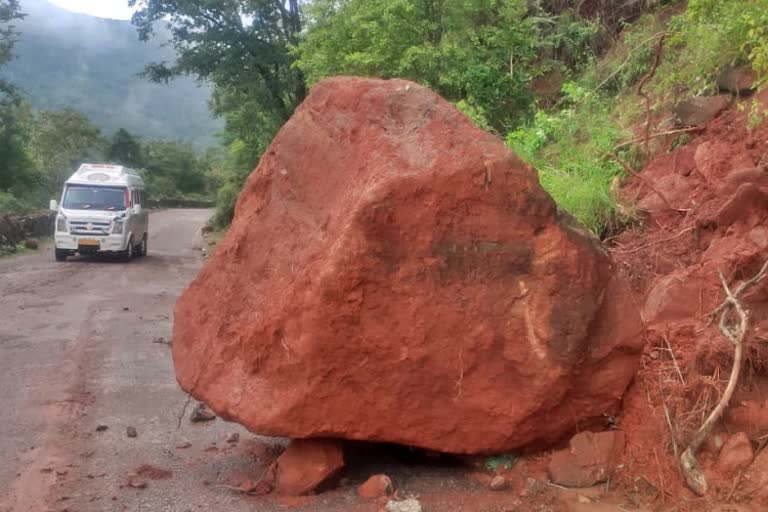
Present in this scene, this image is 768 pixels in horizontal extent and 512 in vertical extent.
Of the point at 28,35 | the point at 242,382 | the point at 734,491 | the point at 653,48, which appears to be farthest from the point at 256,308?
the point at 28,35

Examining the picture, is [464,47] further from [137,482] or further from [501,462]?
[137,482]

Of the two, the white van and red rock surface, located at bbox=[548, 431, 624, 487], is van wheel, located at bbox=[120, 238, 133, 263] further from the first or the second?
red rock surface, located at bbox=[548, 431, 624, 487]

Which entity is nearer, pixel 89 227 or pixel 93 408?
pixel 93 408

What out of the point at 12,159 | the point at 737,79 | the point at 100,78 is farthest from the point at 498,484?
the point at 100,78

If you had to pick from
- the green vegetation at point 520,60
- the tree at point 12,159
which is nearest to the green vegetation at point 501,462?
the green vegetation at point 520,60

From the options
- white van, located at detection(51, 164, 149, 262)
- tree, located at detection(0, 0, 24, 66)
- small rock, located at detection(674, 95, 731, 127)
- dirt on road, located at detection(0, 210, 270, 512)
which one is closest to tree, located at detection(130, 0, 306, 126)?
white van, located at detection(51, 164, 149, 262)

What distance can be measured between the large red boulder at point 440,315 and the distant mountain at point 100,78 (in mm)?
83799

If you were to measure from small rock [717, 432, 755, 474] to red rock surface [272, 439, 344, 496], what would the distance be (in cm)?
230

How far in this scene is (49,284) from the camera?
15.7m

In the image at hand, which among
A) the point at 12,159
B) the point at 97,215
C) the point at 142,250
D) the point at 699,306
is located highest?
the point at 699,306

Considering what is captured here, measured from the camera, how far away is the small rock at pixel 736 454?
482 cm

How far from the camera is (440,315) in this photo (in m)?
5.01

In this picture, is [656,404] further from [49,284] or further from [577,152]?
[49,284]

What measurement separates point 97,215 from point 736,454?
17.6 metres
